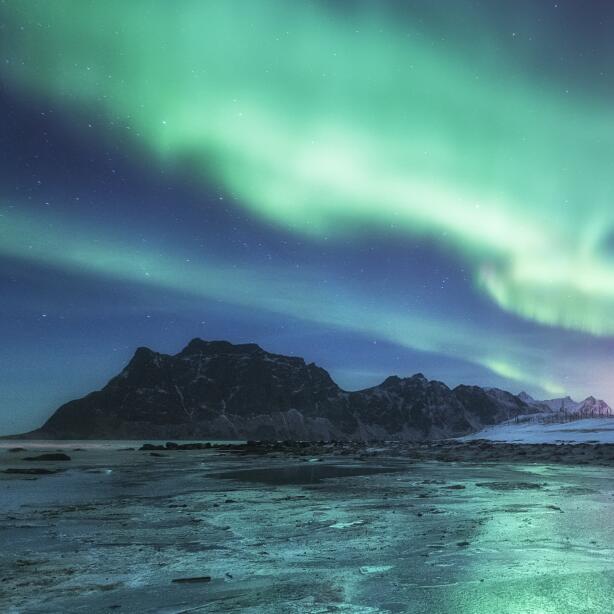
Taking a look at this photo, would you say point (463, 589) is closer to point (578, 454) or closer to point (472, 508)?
point (472, 508)

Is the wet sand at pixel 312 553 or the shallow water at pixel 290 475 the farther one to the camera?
the shallow water at pixel 290 475

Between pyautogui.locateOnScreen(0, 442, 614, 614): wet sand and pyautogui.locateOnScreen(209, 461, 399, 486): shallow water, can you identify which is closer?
pyautogui.locateOnScreen(0, 442, 614, 614): wet sand

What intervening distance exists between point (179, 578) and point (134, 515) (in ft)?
22.9

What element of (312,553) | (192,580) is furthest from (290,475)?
(192,580)

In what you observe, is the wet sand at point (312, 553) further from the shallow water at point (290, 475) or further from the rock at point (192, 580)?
the shallow water at point (290, 475)

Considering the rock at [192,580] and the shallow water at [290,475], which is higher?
the rock at [192,580]

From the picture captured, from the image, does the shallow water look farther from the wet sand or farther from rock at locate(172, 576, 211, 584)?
rock at locate(172, 576, 211, 584)

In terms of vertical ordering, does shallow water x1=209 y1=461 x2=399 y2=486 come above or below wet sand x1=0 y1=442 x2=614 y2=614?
below

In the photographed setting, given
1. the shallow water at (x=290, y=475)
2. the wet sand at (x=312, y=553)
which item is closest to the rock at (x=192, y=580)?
the wet sand at (x=312, y=553)

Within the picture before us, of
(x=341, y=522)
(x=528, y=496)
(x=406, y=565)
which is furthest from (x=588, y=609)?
(x=528, y=496)

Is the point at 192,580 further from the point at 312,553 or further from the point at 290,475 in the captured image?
the point at 290,475

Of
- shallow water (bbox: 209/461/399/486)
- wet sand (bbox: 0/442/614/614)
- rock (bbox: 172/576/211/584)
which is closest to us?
wet sand (bbox: 0/442/614/614)

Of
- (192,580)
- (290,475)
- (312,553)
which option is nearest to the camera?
(192,580)

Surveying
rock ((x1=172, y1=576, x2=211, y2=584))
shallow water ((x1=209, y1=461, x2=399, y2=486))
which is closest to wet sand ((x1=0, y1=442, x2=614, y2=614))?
rock ((x1=172, y1=576, x2=211, y2=584))
